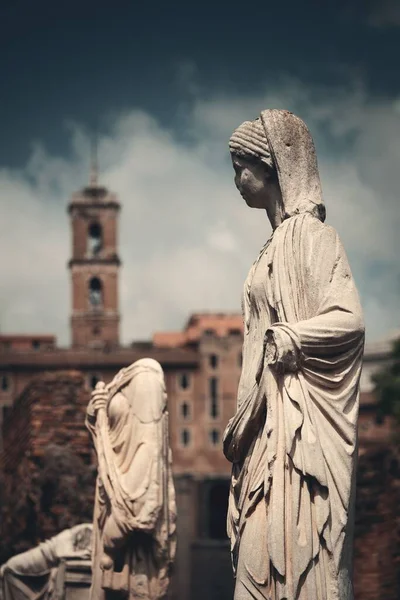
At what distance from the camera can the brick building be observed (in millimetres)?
43594

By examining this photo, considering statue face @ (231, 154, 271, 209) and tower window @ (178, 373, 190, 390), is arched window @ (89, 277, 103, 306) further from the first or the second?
statue face @ (231, 154, 271, 209)

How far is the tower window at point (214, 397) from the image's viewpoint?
11569 cm

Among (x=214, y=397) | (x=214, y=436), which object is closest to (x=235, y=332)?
(x=214, y=397)

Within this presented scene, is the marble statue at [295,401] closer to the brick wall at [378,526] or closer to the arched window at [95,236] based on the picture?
the brick wall at [378,526]

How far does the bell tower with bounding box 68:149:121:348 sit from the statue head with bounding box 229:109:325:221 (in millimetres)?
134210

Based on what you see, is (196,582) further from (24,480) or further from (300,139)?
(300,139)

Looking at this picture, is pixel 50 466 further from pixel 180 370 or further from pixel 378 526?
pixel 180 370

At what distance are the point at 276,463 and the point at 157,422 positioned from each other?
4996 millimetres

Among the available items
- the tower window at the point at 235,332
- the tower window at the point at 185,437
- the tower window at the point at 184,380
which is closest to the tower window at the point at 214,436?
the tower window at the point at 185,437

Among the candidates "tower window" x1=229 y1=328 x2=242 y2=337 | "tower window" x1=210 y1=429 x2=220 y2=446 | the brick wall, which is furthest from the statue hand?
"tower window" x1=229 y1=328 x2=242 y2=337

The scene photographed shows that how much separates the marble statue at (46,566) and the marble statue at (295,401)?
7.02m

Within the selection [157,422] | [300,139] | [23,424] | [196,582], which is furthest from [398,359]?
[300,139]

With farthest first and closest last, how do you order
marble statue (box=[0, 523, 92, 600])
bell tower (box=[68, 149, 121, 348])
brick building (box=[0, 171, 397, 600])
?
bell tower (box=[68, 149, 121, 348])
brick building (box=[0, 171, 397, 600])
marble statue (box=[0, 523, 92, 600])

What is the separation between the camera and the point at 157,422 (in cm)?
1279
